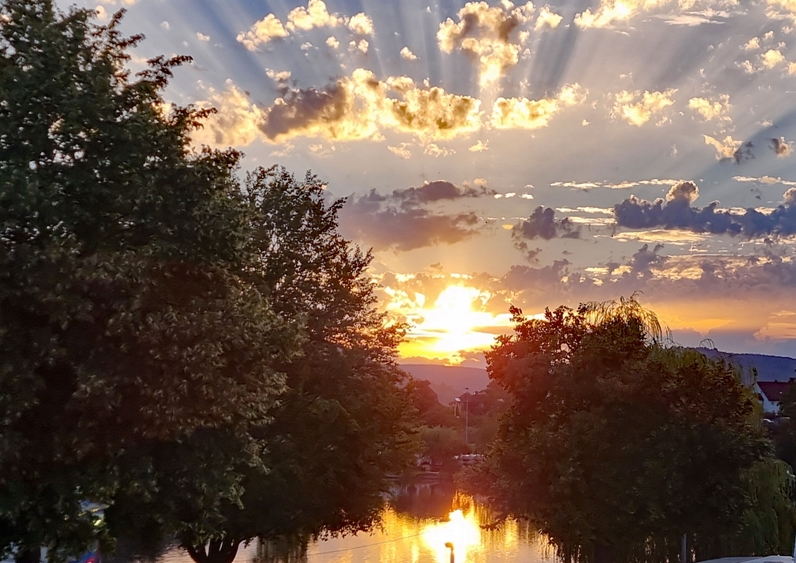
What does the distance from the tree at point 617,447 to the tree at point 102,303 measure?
1124cm

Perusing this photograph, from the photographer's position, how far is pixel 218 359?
14102 millimetres

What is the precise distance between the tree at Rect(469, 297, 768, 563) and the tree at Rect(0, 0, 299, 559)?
11238 mm

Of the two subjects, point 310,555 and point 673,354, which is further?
point 310,555

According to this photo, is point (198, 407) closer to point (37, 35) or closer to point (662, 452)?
point (37, 35)

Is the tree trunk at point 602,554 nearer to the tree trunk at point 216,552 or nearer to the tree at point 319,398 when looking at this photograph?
the tree at point 319,398

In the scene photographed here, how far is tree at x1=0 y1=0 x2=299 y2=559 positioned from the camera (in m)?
12.7

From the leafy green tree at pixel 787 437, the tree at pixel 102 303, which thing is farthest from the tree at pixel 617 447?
the leafy green tree at pixel 787 437

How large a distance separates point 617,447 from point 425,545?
3005 cm

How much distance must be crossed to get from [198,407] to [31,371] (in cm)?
263

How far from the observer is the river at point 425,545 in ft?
149

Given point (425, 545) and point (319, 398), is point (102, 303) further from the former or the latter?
point (425, 545)

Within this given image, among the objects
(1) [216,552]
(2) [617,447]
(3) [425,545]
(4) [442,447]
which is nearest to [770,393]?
(4) [442,447]

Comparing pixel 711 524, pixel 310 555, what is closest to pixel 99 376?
pixel 711 524

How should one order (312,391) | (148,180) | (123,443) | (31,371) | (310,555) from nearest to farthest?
(31,371) < (123,443) < (148,180) < (312,391) < (310,555)
